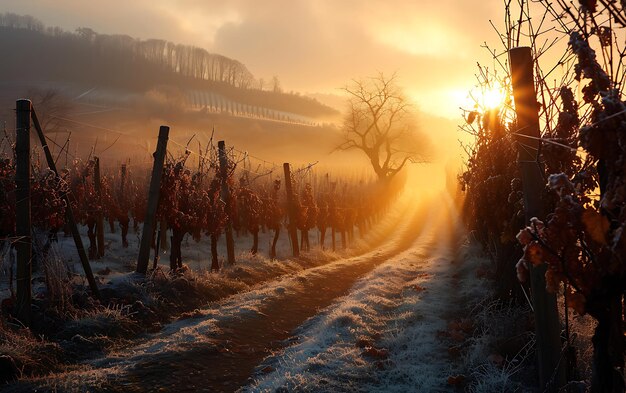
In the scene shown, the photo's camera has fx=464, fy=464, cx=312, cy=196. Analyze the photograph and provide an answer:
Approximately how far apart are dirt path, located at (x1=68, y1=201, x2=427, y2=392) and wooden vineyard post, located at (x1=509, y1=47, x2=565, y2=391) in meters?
3.40

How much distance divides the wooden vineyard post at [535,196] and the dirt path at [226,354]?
3398 mm

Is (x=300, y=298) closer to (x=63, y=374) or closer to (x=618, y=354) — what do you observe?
(x=63, y=374)

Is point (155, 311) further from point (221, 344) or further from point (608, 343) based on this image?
point (608, 343)

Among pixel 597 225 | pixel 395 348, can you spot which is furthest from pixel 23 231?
pixel 597 225

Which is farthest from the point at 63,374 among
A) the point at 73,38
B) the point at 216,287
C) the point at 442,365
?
the point at 73,38

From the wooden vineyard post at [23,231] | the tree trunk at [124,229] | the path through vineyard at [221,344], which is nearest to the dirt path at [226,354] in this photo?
the path through vineyard at [221,344]

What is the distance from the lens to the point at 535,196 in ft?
14.8

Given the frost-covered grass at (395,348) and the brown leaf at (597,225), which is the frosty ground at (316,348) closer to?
the frost-covered grass at (395,348)

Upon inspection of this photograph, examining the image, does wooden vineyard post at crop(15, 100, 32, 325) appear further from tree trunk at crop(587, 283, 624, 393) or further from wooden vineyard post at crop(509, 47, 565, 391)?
tree trunk at crop(587, 283, 624, 393)

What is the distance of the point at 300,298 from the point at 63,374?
18.9 feet

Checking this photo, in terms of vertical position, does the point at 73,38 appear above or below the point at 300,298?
above

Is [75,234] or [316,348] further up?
[75,234]

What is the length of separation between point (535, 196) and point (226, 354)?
15.0ft

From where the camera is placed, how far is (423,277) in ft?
42.5
